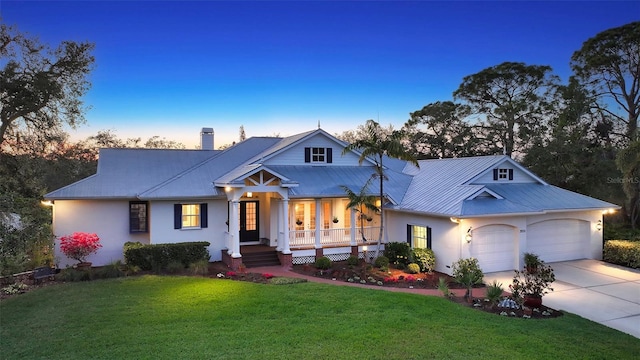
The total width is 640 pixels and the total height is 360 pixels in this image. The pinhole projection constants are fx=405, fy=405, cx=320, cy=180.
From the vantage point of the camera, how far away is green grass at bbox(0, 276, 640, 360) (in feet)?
27.2

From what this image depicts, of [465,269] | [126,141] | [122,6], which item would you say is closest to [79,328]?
[465,269]

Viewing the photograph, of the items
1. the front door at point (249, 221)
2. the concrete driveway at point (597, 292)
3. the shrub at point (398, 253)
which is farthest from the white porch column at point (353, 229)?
the concrete driveway at point (597, 292)

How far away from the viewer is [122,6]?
1608 centimetres

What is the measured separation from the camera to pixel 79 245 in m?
15.6

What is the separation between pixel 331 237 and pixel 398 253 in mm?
3370

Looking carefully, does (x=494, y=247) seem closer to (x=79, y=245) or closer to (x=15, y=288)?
(x=79, y=245)

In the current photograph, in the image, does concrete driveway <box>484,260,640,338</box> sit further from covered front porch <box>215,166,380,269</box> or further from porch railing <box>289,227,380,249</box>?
covered front porch <box>215,166,380,269</box>

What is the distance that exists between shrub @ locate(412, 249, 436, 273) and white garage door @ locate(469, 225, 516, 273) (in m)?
1.58

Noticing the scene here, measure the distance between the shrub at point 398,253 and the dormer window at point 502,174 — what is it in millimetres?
5583

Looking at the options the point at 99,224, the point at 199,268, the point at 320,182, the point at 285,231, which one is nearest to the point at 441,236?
the point at 320,182

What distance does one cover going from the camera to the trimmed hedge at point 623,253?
17.6 metres

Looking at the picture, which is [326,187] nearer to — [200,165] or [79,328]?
[200,165]

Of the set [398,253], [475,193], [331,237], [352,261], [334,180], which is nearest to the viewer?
Answer: [475,193]

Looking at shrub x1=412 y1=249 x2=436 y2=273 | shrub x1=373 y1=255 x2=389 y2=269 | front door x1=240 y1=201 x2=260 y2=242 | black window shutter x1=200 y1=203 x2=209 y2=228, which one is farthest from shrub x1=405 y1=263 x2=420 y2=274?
black window shutter x1=200 y1=203 x2=209 y2=228
